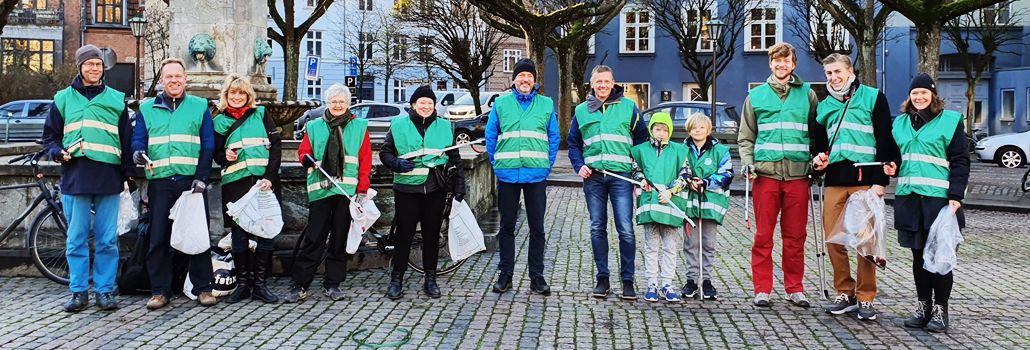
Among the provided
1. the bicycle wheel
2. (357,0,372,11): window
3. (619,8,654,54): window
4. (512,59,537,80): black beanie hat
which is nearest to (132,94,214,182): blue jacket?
the bicycle wheel

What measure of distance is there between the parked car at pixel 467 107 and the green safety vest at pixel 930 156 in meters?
30.5

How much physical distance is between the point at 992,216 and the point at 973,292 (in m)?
7.35

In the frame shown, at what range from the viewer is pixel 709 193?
7.59 m

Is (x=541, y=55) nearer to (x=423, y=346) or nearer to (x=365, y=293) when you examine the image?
(x=365, y=293)

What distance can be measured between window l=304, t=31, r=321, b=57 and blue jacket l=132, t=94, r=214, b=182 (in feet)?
177

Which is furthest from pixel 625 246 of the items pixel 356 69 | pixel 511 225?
pixel 356 69

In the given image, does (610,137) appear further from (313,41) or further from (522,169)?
(313,41)

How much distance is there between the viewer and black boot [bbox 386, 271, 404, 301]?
25.0 ft

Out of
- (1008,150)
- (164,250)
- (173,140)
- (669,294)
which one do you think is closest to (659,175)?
(669,294)

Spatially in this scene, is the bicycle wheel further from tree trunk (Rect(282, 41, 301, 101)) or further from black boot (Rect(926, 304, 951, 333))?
tree trunk (Rect(282, 41, 301, 101))

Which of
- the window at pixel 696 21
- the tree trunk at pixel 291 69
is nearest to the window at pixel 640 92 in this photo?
the window at pixel 696 21

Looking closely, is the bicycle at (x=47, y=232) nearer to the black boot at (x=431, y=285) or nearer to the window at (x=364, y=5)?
the black boot at (x=431, y=285)

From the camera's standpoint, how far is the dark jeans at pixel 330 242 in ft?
25.1

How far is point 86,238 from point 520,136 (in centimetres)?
311
